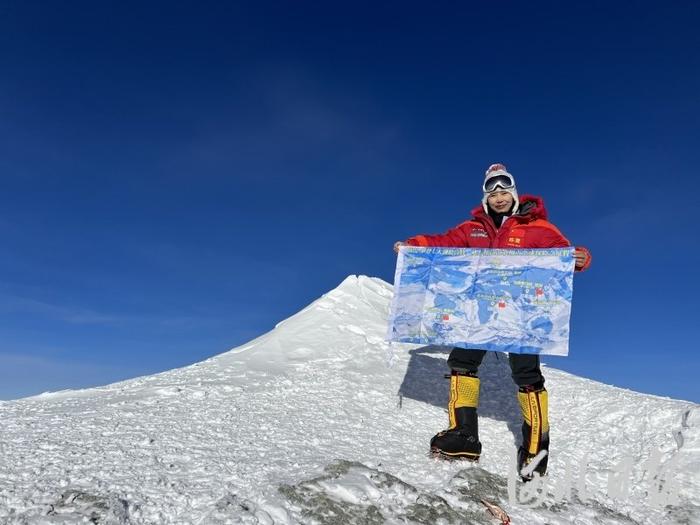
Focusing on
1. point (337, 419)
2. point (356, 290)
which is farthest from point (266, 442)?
point (356, 290)

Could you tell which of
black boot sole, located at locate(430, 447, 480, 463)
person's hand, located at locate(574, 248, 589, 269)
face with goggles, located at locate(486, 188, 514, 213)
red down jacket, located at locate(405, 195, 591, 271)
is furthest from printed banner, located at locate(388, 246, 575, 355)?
black boot sole, located at locate(430, 447, 480, 463)

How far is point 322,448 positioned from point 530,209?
359 centimetres

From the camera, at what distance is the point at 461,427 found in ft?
17.2

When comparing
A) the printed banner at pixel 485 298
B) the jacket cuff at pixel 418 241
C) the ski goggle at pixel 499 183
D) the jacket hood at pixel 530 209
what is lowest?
the printed banner at pixel 485 298

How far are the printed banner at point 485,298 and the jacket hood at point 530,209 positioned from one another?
1.62 feet

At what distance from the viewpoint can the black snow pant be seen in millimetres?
5281

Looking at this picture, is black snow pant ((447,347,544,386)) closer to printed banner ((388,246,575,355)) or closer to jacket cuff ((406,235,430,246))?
printed banner ((388,246,575,355))

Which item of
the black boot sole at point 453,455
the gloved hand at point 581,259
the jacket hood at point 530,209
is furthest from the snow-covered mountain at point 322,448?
the jacket hood at point 530,209

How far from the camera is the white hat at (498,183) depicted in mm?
6168

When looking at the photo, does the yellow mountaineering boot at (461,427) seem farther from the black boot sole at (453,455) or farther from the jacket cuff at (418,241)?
the jacket cuff at (418,241)

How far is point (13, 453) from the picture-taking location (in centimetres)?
393

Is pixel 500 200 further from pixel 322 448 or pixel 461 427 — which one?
pixel 322 448

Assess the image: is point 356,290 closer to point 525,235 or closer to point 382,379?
point 382,379

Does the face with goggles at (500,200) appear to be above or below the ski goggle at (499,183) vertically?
below
